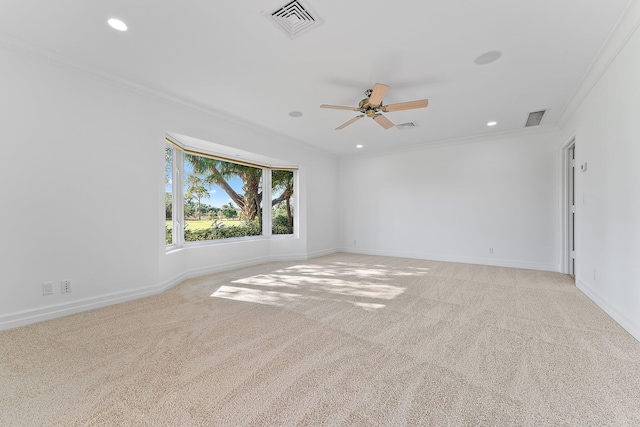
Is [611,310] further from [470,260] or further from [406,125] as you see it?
[406,125]

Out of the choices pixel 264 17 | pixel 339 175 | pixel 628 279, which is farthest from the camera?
pixel 339 175

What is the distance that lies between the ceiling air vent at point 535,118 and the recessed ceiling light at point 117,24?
210 inches

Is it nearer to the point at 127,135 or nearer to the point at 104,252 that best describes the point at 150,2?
the point at 127,135

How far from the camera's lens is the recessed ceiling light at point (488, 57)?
2.60m

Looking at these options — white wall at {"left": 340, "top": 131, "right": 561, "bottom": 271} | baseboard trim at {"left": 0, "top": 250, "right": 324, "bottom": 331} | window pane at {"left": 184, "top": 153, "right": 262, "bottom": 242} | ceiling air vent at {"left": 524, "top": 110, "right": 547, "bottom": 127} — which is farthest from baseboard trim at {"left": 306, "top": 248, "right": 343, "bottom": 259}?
ceiling air vent at {"left": 524, "top": 110, "right": 547, "bottom": 127}

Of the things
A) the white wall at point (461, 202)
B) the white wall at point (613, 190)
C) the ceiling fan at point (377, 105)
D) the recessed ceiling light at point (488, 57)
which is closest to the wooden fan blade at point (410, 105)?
the ceiling fan at point (377, 105)

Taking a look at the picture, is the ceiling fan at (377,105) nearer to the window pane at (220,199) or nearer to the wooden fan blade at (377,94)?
the wooden fan blade at (377,94)

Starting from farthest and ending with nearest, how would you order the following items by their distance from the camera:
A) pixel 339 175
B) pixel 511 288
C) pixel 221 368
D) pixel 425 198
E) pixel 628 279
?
pixel 339 175 → pixel 425 198 → pixel 511 288 → pixel 628 279 → pixel 221 368

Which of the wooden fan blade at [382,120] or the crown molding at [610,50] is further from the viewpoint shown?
the wooden fan blade at [382,120]

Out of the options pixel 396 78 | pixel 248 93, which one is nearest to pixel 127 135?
pixel 248 93

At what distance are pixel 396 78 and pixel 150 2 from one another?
241 centimetres

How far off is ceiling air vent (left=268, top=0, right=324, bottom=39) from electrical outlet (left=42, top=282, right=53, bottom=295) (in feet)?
10.8

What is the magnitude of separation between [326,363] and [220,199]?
13.2 ft

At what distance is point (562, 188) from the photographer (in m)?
4.56
